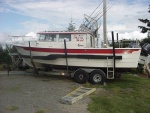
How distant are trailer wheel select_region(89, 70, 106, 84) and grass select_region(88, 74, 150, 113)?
94 cm

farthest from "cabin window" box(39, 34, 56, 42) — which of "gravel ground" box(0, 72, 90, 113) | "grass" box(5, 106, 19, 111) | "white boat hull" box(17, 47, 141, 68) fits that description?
"grass" box(5, 106, 19, 111)

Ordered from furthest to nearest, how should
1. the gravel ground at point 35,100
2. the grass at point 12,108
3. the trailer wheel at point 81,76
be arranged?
1. the trailer wheel at point 81,76
2. the gravel ground at point 35,100
3. the grass at point 12,108

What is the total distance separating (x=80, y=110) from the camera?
25.8 ft

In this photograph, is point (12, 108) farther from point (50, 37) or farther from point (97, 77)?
point (50, 37)

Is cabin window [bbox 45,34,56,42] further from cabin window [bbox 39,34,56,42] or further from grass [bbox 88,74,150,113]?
grass [bbox 88,74,150,113]

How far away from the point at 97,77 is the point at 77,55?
1.48 meters

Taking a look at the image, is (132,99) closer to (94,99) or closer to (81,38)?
(94,99)

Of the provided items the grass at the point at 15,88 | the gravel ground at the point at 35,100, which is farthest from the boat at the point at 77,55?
the grass at the point at 15,88

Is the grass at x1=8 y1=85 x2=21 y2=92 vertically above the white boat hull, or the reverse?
the white boat hull

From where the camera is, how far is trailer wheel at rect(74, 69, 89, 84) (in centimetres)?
1291

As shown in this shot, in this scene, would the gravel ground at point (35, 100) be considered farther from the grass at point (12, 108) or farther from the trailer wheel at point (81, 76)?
the trailer wheel at point (81, 76)

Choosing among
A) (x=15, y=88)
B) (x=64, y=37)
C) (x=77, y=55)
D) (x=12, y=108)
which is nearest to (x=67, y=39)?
(x=64, y=37)

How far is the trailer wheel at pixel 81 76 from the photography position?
42.3 ft

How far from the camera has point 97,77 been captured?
507 inches
